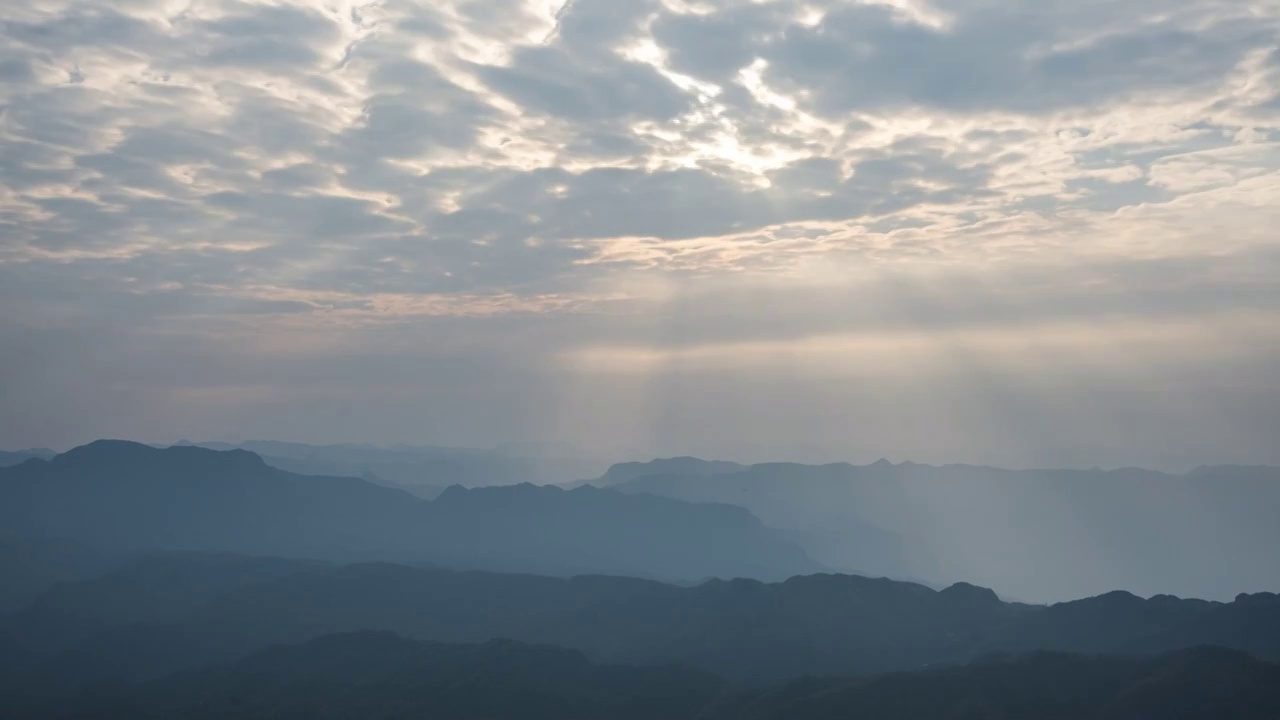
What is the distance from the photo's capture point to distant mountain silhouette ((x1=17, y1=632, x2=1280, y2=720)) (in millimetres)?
115812

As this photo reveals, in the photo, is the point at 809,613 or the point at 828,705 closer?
the point at 828,705

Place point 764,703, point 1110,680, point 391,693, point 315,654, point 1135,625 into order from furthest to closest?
point 315,654 < point 1135,625 < point 391,693 < point 764,703 < point 1110,680

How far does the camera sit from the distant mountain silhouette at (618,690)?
115812mm

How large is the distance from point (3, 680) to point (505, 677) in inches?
4749

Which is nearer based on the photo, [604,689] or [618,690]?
[618,690]

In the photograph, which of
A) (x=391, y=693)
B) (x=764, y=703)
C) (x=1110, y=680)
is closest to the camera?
(x=1110, y=680)

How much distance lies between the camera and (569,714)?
146 meters

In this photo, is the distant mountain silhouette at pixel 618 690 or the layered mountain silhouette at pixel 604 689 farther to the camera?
the layered mountain silhouette at pixel 604 689

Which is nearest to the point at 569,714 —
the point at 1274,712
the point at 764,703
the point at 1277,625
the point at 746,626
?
the point at 764,703

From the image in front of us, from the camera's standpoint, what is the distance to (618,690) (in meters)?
154

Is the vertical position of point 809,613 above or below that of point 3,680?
above

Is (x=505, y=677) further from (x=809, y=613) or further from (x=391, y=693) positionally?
(x=809, y=613)

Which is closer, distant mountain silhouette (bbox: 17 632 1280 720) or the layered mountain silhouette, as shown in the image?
distant mountain silhouette (bbox: 17 632 1280 720)

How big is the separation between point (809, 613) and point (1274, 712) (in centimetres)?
10030
